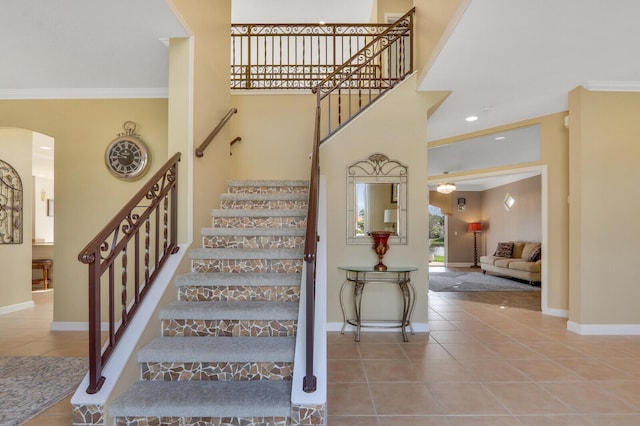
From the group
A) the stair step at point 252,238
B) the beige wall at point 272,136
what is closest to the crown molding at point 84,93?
the beige wall at point 272,136

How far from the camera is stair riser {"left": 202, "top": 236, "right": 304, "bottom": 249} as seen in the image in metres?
3.33

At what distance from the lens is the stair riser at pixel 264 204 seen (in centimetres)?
394

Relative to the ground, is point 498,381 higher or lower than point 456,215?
lower

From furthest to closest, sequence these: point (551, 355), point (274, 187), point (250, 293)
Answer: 1. point (274, 187)
2. point (551, 355)
3. point (250, 293)

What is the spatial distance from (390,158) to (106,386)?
140 inches

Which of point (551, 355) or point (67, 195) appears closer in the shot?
point (551, 355)

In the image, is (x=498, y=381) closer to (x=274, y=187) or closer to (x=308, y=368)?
(x=308, y=368)

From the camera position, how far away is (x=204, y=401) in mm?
1988

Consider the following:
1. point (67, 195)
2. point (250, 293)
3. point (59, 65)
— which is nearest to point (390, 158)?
point (250, 293)

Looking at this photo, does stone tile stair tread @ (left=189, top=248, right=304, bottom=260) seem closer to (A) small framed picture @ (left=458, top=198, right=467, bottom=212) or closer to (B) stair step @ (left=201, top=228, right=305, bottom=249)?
(B) stair step @ (left=201, top=228, right=305, bottom=249)

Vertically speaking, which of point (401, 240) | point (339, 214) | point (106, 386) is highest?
point (339, 214)

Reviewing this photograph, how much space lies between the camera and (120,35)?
3.05 m

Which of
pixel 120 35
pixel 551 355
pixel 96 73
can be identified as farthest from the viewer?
pixel 96 73

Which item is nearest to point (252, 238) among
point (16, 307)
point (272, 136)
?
point (272, 136)
